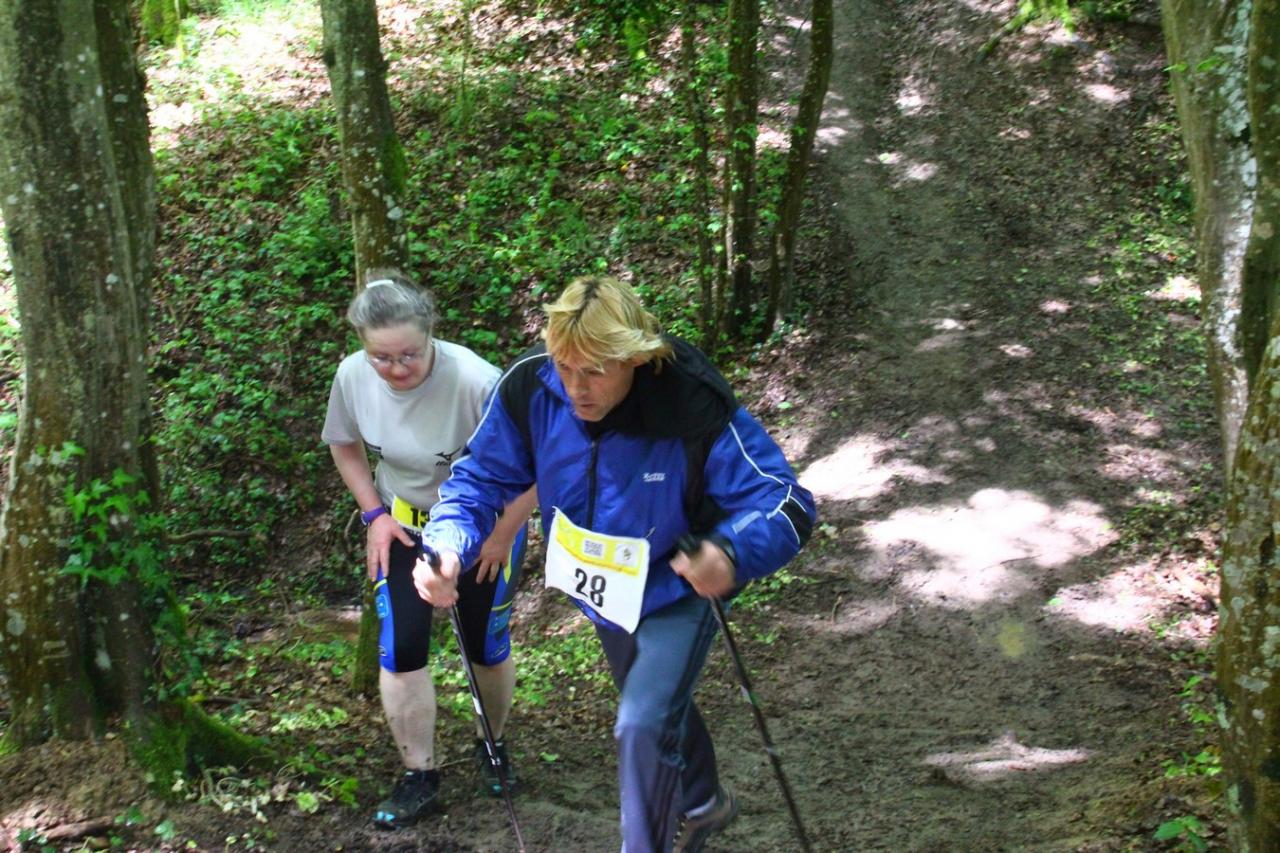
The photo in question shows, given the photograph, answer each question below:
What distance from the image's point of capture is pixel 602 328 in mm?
3115

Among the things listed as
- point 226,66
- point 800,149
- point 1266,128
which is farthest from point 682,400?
point 226,66

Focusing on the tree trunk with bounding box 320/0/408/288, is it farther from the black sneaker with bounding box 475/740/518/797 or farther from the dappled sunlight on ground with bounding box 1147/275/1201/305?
the dappled sunlight on ground with bounding box 1147/275/1201/305

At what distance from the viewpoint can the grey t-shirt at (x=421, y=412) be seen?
4.13 meters

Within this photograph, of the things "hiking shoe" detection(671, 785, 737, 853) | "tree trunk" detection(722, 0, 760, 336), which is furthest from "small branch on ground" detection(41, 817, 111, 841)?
"tree trunk" detection(722, 0, 760, 336)

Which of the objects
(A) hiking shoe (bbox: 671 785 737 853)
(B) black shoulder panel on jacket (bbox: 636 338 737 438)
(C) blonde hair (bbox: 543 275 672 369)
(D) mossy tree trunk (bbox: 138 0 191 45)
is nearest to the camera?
(C) blonde hair (bbox: 543 275 672 369)

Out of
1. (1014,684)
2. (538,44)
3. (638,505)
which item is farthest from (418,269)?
(638,505)

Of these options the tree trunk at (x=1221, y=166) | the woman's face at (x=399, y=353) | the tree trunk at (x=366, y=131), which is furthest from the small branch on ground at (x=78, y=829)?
the tree trunk at (x=1221, y=166)

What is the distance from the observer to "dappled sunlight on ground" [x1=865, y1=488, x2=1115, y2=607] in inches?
281

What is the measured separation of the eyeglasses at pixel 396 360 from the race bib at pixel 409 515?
635 mm

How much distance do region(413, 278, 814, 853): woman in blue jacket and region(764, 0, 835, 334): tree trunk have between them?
7293 millimetres

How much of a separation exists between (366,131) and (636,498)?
117 inches

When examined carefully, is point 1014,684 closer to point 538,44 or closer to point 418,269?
point 418,269

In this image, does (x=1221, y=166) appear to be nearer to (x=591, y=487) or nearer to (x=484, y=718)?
(x=591, y=487)

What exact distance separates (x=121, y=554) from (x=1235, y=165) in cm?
506
